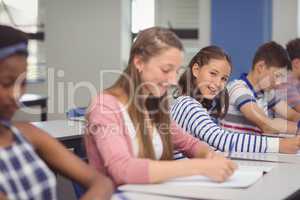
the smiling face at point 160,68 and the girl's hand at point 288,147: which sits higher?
the smiling face at point 160,68

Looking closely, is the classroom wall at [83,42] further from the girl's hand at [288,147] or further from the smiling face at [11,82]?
the smiling face at [11,82]

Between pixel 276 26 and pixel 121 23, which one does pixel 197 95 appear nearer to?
pixel 276 26

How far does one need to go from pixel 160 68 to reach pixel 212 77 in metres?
0.67

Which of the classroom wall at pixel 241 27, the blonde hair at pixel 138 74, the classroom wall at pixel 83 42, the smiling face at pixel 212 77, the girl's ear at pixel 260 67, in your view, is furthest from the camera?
the classroom wall at pixel 83 42

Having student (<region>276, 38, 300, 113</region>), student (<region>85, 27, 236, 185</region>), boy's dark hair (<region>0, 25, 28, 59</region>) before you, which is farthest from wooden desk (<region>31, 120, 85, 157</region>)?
student (<region>276, 38, 300, 113</region>)

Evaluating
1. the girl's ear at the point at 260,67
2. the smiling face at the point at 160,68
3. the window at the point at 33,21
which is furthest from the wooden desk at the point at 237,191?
the window at the point at 33,21

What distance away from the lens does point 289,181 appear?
1.58 m

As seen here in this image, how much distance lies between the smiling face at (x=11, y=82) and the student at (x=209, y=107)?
3.36 ft

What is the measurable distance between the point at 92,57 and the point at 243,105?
3.59 meters

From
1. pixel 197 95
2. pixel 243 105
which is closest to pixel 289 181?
pixel 197 95

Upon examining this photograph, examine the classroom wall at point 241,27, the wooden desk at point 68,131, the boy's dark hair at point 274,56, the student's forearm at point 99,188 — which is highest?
the classroom wall at point 241,27

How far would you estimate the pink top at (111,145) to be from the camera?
1.41m

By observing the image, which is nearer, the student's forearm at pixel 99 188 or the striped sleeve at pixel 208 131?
the student's forearm at pixel 99 188

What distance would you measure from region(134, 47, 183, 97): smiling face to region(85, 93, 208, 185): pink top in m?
0.14
